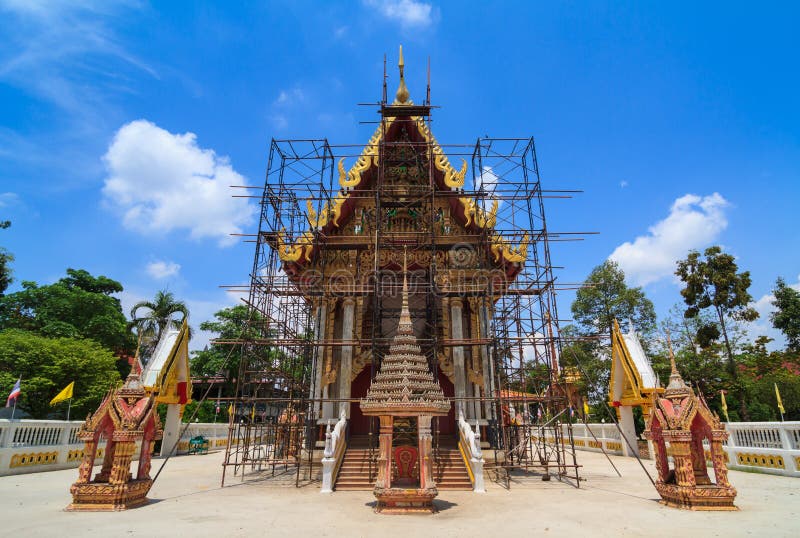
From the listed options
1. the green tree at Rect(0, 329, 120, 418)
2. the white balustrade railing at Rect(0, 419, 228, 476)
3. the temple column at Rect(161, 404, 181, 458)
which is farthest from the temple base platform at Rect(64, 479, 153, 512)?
the green tree at Rect(0, 329, 120, 418)

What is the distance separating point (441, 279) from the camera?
13.0m

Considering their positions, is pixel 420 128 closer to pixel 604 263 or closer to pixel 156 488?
pixel 156 488

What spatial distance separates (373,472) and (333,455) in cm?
111

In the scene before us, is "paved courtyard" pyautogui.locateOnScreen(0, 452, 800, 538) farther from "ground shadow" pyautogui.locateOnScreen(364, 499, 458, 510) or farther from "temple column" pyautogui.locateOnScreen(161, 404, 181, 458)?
"temple column" pyautogui.locateOnScreen(161, 404, 181, 458)

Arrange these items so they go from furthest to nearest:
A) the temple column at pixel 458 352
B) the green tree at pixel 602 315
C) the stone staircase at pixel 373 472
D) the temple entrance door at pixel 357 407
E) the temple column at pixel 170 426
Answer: the green tree at pixel 602 315 < the temple column at pixel 170 426 < the temple entrance door at pixel 357 407 < the temple column at pixel 458 352 < the stone staircase at pixel 373 472

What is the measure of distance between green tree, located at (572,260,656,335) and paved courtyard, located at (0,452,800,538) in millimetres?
14883

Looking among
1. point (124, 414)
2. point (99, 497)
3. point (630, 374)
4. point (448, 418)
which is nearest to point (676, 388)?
point (448, 418)

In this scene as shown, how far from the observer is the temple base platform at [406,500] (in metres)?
7.11

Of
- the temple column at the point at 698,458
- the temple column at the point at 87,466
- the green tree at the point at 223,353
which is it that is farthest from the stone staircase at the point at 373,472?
the green tree at the point at 223,353

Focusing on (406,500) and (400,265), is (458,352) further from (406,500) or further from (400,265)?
(406,500)

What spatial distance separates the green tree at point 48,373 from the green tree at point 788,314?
2770 cm

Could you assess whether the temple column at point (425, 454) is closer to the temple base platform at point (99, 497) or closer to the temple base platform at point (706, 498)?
the temple base platform at point (706, 498)

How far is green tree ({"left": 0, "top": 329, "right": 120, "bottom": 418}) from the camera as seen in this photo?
54.6 ft

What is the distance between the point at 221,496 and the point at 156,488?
6.67ft
